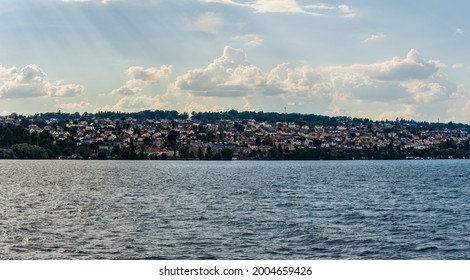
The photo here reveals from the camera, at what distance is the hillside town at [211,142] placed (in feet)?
554

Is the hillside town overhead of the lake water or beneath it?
overhead

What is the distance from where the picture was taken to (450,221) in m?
41.4

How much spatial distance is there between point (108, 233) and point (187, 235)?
393 centimetres

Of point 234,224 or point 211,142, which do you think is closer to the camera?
point 234,224

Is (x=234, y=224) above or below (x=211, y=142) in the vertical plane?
below

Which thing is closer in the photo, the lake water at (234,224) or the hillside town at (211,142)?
the lake water at (234,224)

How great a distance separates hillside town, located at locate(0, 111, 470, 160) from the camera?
168750mm

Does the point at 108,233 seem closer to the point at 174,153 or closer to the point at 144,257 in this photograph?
the point at 144,257

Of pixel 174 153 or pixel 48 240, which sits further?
pixel 174 153

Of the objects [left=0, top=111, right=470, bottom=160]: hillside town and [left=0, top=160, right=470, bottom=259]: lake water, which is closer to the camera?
[left=0, top=160, right=470, bottom=259]: lake water

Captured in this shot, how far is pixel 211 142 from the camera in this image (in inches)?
7653

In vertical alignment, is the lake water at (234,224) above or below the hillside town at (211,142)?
below
